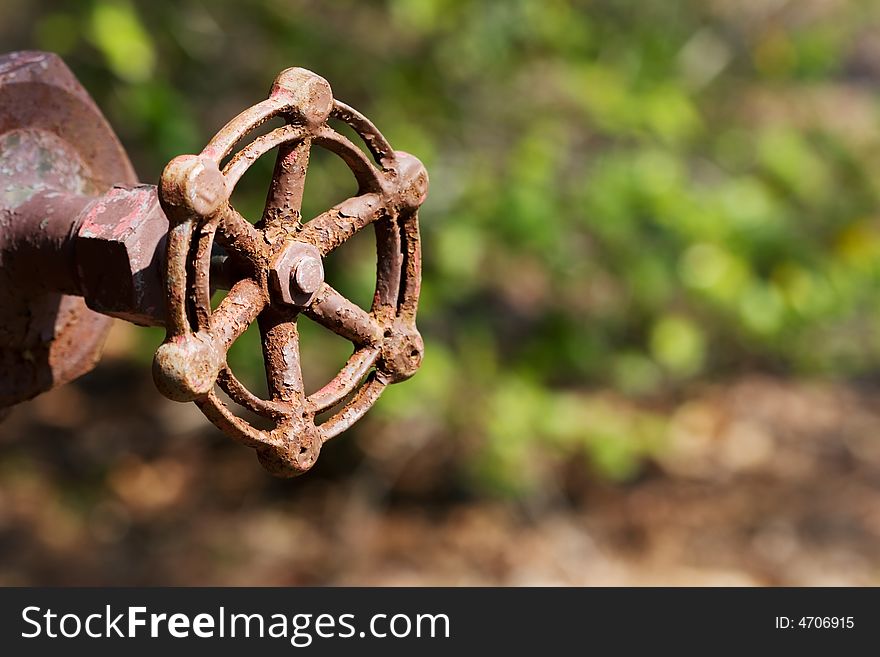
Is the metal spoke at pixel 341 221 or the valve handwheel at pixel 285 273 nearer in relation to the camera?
the valve handwheel at pixel 285 273

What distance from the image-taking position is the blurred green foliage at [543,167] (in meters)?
2.30

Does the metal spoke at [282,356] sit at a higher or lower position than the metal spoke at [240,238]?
lower

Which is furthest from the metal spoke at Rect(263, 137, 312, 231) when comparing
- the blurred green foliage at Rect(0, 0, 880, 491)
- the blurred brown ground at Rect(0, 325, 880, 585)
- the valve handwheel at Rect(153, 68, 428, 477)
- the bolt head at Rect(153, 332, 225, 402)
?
the blurred brown ground at Rect(0, 325, 880, 585)

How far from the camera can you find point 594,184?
237cm

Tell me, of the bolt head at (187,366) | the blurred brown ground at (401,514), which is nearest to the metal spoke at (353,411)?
the bolt head at (187,366)

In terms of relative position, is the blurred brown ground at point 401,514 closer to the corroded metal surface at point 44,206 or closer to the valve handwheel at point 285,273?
the corroded metal surface at point 44,206

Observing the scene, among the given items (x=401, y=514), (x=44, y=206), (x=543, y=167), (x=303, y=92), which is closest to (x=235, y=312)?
(x=303, y=92)

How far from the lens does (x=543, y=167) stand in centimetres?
234

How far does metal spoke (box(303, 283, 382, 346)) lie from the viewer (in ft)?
2.52

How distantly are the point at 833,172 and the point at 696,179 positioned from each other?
1.19 ft

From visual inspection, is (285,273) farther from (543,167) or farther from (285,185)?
(543,167)

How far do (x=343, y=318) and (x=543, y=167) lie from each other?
1.62m

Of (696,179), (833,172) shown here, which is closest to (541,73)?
(696,179)

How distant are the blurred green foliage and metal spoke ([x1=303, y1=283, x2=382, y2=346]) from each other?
1226mm
